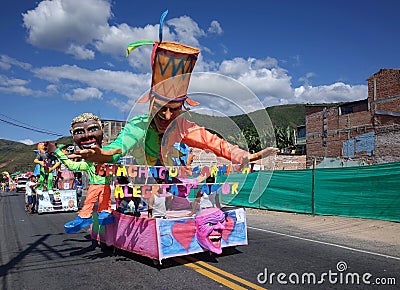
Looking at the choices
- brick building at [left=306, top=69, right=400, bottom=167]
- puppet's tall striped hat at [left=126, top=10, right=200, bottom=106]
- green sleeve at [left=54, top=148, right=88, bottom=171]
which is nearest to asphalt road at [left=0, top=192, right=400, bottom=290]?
green sleeve at [left=54, top=148, right=88, bottom=171]

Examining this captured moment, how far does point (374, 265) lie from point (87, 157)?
4.84 metres

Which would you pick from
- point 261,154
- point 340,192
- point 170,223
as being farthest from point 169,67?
point 340,192

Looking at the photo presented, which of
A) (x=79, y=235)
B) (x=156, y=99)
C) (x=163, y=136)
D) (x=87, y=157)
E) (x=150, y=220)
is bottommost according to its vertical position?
(x=79, y=235)

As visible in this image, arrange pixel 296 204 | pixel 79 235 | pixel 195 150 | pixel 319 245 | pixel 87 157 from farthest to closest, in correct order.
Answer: pixel 296 204 < pixel 79 235 < pixel 319 245 < pixel 195 150 < pixel 87 157

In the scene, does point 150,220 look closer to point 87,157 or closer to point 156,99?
point 87,157

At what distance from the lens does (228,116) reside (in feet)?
16.2

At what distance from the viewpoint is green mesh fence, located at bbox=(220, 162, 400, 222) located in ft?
33.7

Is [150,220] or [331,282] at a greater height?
[150,220]

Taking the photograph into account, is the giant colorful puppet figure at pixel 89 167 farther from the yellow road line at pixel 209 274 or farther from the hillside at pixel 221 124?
the hillside at pixel 221 124

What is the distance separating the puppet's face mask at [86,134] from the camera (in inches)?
250

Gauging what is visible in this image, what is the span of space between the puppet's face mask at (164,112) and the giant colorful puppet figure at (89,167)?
1396 mm

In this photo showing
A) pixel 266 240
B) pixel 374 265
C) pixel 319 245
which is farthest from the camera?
pixel 266 240

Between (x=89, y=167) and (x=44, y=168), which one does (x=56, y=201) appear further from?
(x=89, y=167)

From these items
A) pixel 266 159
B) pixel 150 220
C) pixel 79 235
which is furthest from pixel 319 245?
pixel 79 235
